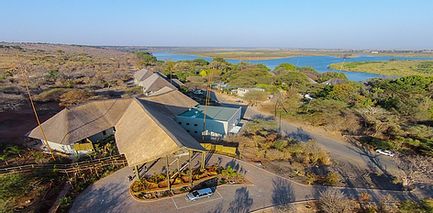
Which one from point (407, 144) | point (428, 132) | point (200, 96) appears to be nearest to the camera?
point (428, 132)

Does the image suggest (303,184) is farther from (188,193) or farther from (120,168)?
(120,168)

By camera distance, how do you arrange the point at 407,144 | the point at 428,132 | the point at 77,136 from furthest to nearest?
1. the point at 407,144
2. the point at 428,132
3. the point at 77,136

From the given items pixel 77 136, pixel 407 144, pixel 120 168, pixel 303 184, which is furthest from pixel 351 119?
pixel 77 136

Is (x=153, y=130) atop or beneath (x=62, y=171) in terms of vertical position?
atop

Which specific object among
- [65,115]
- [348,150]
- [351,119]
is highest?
[65,115]

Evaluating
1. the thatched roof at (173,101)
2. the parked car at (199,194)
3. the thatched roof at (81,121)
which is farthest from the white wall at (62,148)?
the parked car at (199,194)

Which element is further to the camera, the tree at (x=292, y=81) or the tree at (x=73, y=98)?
the tree at (x=292, y=81)

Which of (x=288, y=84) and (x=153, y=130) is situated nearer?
(x=153, y=130)

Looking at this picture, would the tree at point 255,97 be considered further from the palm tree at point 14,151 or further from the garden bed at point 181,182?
the palm tree at point 14,151
